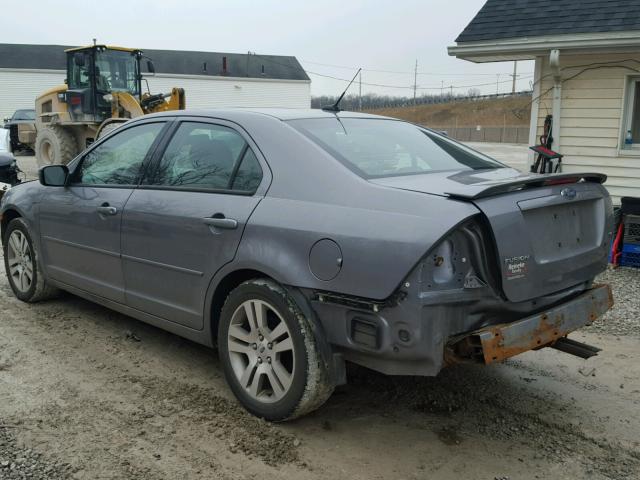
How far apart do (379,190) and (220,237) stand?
1.00 metres

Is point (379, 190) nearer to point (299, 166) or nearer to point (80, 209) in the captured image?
point (299, 166)

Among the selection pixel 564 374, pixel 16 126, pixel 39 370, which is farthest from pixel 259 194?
pixel 16 126

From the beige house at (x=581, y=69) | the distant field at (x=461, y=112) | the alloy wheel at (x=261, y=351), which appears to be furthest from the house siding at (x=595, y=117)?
the distant field at (x=461, y=112)

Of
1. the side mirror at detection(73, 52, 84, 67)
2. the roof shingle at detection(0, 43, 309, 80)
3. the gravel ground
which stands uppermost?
the roof shingle at detection(0, 43, 309, 80)

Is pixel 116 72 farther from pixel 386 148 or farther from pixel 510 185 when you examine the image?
pixel 510 185

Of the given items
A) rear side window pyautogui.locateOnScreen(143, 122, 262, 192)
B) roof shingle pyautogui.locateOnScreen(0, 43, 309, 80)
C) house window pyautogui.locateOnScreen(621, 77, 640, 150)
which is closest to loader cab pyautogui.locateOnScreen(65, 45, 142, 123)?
house window pyautogui.locateOnScreen(621, 77, 640, 150)

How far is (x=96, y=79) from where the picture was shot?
14828 mm

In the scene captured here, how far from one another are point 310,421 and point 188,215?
54.8 inches

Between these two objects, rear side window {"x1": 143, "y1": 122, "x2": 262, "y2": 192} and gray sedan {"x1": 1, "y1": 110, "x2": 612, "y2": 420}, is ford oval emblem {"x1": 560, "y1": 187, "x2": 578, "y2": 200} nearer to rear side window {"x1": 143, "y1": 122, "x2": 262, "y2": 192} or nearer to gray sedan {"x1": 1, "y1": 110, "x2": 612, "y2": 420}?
gray sedan {"x1": 1, "y1": 110, "x2": 612, "y2": 420}

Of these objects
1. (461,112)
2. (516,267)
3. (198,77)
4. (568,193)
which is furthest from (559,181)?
(461,112)

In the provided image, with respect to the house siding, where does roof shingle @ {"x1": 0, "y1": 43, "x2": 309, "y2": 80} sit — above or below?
above

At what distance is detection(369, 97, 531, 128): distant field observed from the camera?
251ft

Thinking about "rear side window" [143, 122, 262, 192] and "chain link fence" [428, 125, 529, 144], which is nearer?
"rear side window" [143, 122, 262, 192]

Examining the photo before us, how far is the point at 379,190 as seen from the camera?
2953 millimetres
